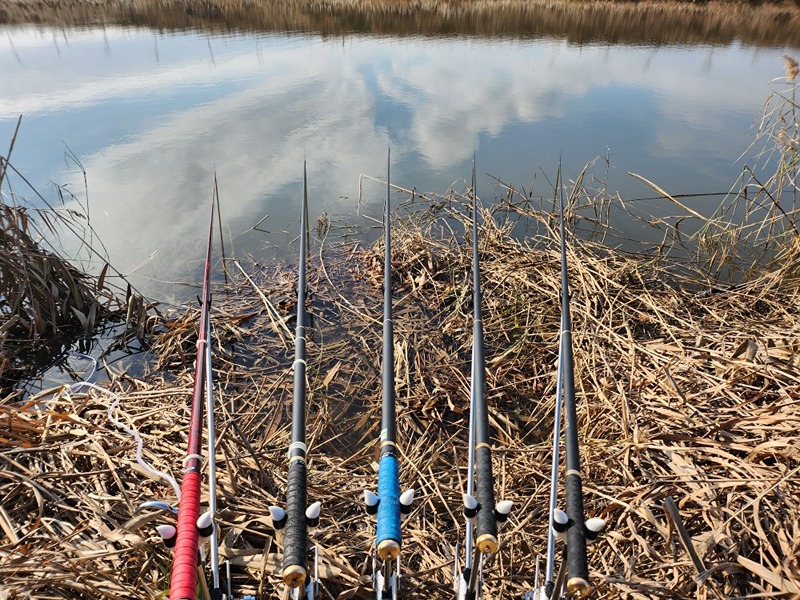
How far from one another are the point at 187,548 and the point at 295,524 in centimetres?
23

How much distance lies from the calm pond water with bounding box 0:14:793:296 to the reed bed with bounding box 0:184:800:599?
1.47 metres

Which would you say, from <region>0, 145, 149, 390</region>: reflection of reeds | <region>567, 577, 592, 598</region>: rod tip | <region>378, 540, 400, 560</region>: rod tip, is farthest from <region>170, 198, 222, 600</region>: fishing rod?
<region>0, 145, 149, 390</region>: reflection of reeds

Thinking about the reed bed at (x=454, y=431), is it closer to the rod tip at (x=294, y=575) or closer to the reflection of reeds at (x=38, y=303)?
the reflection of reeds at (x=38, y=303)

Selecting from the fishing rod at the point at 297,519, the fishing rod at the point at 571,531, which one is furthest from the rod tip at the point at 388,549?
the fishing rod at the point at 571,531

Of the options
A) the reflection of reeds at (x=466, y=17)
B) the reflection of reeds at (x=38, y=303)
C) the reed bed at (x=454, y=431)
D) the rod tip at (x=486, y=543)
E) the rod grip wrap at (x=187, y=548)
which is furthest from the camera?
the reflection of reeds at (x=466, y=17)

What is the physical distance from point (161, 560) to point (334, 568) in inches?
25.3

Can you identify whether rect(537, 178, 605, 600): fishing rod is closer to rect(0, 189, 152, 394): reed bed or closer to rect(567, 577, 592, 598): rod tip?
rect(567, 577, 592, 598): rod tip

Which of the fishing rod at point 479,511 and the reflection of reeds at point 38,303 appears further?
the reflection of reeds at point 38,303

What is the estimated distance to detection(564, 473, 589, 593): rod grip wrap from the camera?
104cm

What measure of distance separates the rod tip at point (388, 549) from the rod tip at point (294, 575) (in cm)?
18

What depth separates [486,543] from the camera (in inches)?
44.0

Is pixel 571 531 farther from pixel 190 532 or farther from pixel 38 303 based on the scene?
pixel 38 303

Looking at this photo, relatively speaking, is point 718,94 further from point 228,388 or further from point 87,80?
point 87,80

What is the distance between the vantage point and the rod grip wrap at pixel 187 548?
0.99m
